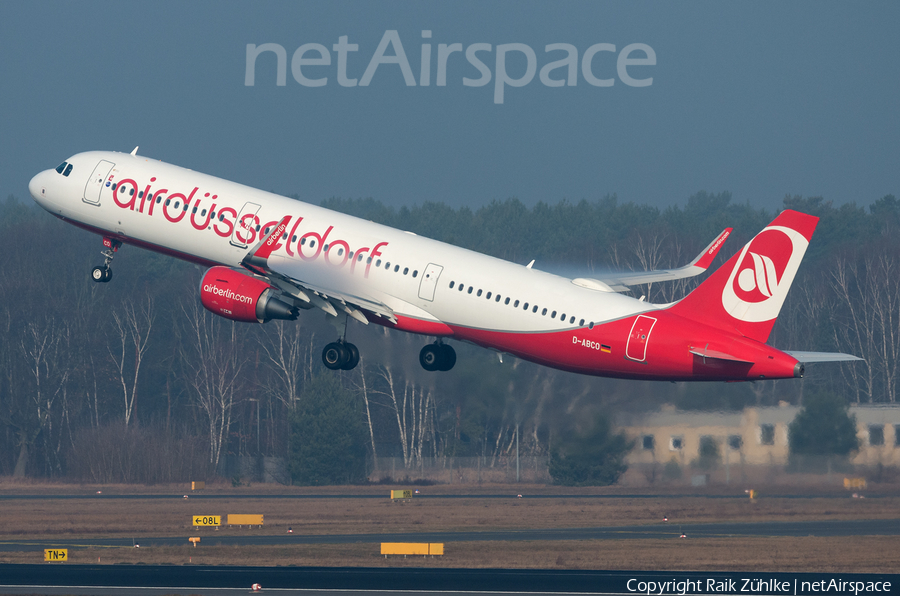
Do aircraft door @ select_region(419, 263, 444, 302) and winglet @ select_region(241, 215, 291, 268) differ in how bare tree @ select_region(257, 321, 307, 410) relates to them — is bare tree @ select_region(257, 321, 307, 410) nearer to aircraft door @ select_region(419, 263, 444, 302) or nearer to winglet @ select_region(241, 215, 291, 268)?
winglet @ select_region(241, 215, 291, 268)

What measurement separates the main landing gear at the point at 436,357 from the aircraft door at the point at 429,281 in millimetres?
4286

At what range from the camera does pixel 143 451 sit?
3816 inches

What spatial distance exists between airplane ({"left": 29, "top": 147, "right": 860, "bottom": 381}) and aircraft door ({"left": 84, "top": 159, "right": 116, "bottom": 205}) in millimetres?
59

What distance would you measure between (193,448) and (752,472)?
172 feet

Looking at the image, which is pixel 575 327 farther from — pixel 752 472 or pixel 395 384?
pixel 395 384

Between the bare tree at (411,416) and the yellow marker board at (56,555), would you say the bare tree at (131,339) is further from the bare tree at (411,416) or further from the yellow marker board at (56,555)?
the yellow marker board at (56,555)

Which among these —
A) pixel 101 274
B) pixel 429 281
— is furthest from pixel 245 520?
pixel 429 281

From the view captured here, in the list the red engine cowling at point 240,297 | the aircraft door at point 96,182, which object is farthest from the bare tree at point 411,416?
the red engine cowling at point 240,297

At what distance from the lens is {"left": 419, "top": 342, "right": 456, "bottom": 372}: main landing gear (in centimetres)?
5309

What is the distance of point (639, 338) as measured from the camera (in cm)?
4597

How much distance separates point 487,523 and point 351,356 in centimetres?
1623

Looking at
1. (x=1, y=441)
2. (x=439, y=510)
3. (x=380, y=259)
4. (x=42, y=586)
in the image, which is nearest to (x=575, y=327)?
(x=380, y=259)

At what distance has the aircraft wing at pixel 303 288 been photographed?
160 ft

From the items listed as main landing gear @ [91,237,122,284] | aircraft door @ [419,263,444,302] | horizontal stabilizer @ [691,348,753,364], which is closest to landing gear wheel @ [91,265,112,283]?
main landing gear @ [91,237,122,284]
